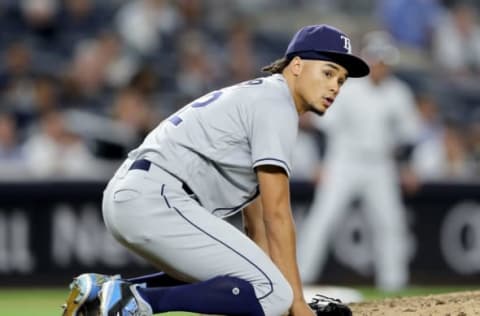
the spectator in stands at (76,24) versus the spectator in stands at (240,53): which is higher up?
the spectator in stands at (76,24)

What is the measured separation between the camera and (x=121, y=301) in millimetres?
6051

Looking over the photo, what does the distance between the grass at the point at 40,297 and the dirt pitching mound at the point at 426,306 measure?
291cm

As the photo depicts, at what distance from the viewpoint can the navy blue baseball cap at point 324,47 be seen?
6141 millimetres

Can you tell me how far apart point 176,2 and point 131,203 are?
33.2 ft

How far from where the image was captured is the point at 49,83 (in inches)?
546

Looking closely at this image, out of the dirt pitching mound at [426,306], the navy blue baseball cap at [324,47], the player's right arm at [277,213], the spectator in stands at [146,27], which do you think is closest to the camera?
the player's right arm at [277,213]

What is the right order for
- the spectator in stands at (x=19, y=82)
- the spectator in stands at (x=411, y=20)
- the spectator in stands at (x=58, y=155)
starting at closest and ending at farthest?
1. the spectator in stands at (x=58, y=155)
2. the spectator in stands at (x=19, y=82)
3. the spectator in stands at (x=411, y=20)

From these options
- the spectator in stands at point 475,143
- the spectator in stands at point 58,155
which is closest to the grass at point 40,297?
the spectator in stands at point 58,155

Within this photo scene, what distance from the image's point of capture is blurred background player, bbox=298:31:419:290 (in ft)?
39.7

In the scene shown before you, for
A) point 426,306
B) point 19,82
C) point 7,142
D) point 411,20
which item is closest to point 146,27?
point 19,82

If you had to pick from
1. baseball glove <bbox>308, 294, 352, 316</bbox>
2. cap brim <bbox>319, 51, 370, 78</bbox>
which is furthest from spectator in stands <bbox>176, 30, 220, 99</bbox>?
cap brim <bbox>319, 51, 370, 78</bbox>

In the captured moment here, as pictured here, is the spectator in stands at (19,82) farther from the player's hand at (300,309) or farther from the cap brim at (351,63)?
the player's hand at (300,309)

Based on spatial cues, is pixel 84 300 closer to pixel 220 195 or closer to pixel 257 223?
pixel 220 195

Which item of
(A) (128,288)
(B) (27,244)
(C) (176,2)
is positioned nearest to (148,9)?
(C) (176,2)
